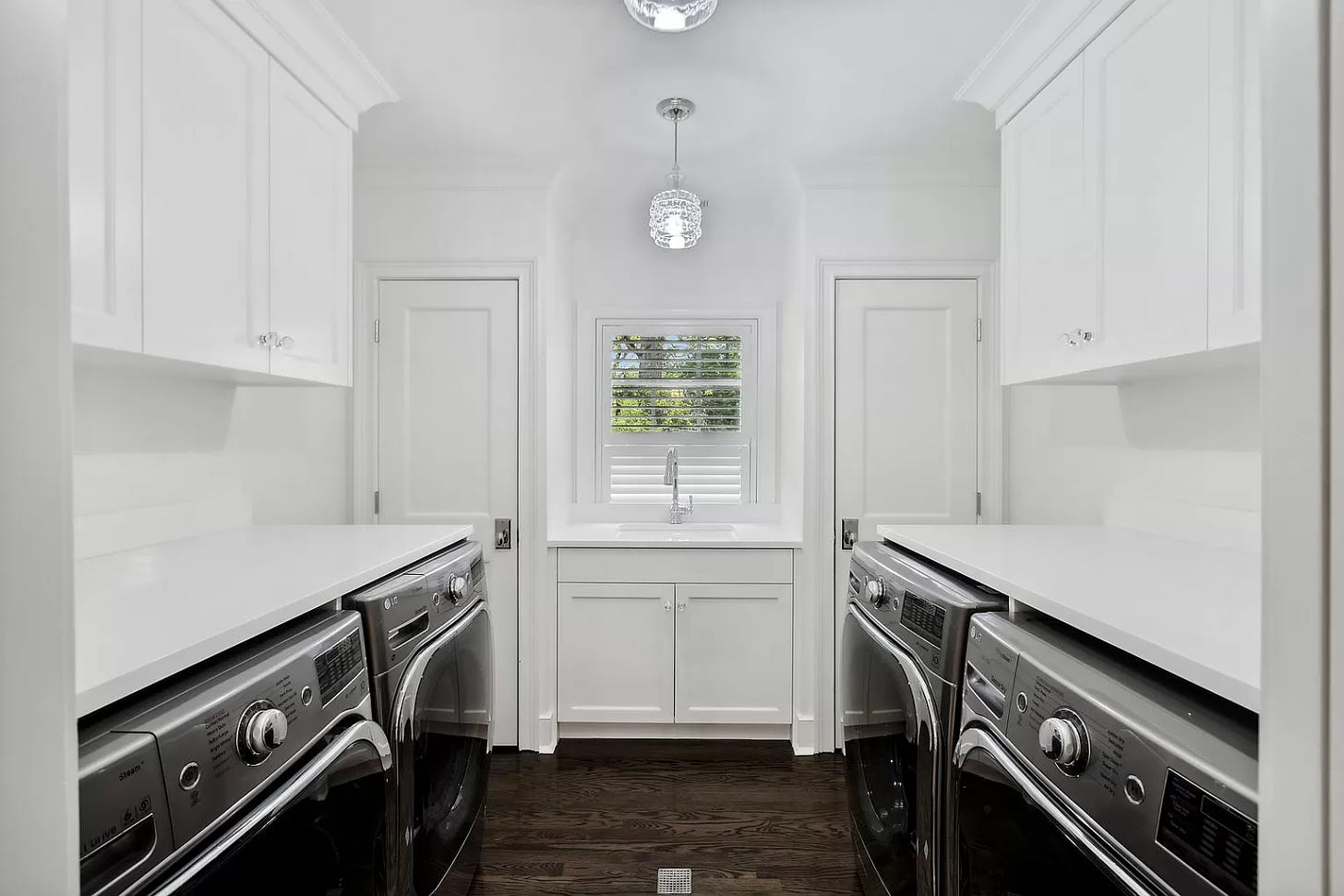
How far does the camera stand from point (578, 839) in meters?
2.05

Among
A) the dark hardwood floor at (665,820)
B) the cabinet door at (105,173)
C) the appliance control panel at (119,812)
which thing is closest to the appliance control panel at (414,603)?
the appliance control panel at (119,812)

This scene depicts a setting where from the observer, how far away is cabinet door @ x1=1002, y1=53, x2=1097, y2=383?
5.11 feet

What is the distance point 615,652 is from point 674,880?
3.05ft

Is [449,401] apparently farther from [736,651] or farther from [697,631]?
[736,651]

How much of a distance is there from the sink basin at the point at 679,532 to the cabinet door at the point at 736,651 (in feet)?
0.63

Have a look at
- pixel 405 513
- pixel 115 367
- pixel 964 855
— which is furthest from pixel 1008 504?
pixel 115 367

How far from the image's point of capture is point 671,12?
1552mm

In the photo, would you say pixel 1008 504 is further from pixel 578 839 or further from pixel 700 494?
pixel 578 839

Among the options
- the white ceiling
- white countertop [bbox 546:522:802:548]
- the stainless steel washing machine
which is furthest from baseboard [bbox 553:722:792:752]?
the white ceiling

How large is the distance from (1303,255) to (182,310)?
1637mm

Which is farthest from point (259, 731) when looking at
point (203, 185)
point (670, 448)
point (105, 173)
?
point (670, 448)

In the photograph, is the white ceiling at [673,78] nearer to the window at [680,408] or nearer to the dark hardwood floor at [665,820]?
the window at [680,408]

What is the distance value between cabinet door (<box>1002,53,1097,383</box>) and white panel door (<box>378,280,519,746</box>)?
1715 mm

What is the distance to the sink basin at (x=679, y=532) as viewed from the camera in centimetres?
273
